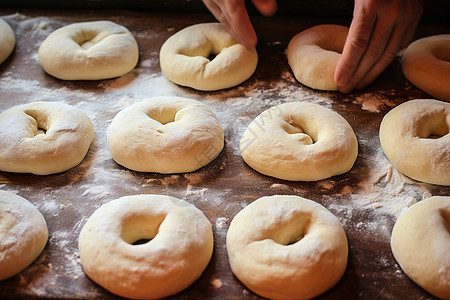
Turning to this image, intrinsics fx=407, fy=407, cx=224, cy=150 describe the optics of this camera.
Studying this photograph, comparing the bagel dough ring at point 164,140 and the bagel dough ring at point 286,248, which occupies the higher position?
the bagel dough ring at point 164,140

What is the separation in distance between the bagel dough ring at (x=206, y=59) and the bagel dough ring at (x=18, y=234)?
3.68 feet

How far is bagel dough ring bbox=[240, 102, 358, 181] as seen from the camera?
1.88 m

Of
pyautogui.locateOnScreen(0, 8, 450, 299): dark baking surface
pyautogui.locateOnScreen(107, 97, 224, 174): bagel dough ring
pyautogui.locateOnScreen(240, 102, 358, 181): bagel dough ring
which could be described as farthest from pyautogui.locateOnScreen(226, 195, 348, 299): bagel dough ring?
pyautogui.locateOnScreen(107, 97, 224, 174): bagel dough ring

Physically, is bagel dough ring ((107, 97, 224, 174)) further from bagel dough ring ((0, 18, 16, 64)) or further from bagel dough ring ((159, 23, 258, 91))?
bagel dough ring ((0, 18, 16, 64))

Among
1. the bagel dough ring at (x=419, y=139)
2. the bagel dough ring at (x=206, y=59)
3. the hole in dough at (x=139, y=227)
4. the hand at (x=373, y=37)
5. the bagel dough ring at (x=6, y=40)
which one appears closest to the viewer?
the hole in dough at (x=139, y=227)

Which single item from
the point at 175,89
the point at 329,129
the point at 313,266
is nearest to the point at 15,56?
the point at 175,89

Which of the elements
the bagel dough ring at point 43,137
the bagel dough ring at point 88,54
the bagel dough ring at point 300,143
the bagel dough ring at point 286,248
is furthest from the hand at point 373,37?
the bagel dough ring at point 43,137

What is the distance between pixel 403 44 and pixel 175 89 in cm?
132

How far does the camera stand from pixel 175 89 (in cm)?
246

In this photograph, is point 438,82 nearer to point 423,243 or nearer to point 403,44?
point 403,44

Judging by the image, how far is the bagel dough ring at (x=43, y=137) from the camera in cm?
193

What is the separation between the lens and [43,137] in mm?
2000

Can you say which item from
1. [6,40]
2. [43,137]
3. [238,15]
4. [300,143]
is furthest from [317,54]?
[6,40]

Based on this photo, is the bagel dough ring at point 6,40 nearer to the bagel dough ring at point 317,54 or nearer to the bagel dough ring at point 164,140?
the bagel dough ring at point 164,140
